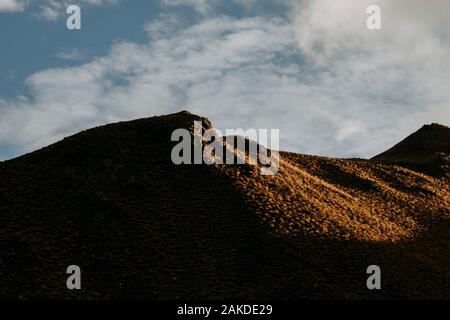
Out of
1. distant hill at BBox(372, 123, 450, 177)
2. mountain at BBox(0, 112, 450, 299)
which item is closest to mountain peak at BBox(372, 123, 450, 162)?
distant hill at BBox(372, 123, 450, 177)

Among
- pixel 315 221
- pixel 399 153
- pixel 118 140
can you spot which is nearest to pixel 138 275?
pixel 315 221

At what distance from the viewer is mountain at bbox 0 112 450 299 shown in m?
27.7

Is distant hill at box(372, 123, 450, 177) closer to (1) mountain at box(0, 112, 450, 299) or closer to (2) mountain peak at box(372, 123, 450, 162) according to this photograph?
(2) mountain peak at box(372, 123, 450, 162)

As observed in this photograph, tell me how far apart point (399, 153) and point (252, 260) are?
50616 millimetres

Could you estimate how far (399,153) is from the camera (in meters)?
73.8

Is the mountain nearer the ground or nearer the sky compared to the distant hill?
nearer the ground

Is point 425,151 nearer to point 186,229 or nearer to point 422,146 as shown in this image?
point 422,146

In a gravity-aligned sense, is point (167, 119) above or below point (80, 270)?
above

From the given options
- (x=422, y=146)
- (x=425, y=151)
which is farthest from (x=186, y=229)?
(x=422, y=146)

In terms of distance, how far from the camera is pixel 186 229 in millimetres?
32531

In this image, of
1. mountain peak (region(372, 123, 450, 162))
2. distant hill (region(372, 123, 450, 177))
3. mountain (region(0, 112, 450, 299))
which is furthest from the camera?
mountain peak (region(372, 123, 450, 162))
